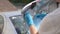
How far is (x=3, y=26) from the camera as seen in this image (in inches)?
102

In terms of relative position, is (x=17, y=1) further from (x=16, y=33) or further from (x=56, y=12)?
(x=56, y=12)

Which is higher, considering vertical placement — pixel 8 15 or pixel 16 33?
pixel 8 15

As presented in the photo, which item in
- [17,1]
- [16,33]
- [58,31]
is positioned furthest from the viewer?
[17,1]

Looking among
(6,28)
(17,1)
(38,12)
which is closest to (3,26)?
(6,28)

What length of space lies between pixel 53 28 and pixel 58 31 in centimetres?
4

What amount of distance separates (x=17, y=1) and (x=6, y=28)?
18.4 feet

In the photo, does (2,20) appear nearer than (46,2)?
No

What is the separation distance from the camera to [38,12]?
1.48 metres

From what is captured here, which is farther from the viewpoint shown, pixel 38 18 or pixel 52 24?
pixel 38 18

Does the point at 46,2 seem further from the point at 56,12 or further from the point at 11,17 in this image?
the point at 11,17

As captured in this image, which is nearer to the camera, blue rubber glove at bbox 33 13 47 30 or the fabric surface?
the fabric surface

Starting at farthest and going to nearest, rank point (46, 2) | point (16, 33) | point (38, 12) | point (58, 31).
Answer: point (16, 33) < point (38, 12) < point (46, 2) < point (58, 31)

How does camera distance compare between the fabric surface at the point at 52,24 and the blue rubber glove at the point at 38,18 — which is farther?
the blue rubber glove at the point at 38,18

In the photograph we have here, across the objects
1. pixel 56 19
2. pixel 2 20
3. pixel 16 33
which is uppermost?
pixel 56 19
